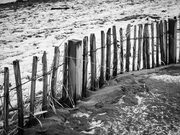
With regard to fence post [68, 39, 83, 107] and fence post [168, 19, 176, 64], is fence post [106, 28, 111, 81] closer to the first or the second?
fence post [68, 39, 83, 107]

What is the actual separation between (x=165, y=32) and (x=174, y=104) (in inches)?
61.4

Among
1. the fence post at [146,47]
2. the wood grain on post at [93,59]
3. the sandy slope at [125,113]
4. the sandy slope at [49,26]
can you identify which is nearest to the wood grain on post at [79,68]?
the sandy slope at [125,113]

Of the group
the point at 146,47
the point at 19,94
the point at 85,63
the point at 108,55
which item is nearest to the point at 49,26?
the point at 146,47

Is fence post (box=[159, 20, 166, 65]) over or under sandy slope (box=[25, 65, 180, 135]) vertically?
over

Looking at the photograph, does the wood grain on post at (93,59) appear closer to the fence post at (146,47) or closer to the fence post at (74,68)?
the fence post at (74,68)

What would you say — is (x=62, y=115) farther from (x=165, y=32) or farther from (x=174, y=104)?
(x=165, y=32)

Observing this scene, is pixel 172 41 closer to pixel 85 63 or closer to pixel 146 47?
pixel 146 47

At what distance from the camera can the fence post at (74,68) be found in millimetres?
2216

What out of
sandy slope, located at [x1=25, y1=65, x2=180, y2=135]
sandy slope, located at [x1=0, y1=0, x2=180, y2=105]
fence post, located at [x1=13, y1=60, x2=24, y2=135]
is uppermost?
sandy slope, located at [x1=0, y1=0, x2=180, y2=105]

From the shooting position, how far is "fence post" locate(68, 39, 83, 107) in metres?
2.22

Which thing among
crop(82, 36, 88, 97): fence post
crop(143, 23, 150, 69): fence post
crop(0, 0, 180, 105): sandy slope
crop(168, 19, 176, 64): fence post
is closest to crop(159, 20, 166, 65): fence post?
crop(168, 19, 176, 64): fence post

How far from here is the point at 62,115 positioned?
2.03 m

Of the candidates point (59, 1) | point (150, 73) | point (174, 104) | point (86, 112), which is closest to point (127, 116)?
point (86, 112)

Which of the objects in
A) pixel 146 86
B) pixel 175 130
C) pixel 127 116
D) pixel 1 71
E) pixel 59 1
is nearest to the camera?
pixel 175 130
